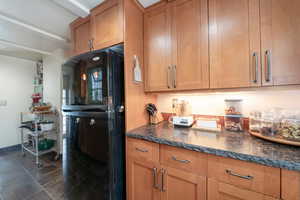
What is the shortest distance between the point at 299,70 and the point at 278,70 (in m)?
0.10

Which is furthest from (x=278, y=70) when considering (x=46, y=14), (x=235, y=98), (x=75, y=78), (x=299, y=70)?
(x=46, y=14)

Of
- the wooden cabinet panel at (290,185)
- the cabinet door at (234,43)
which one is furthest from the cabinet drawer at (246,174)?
the cabinet door at (234,43)

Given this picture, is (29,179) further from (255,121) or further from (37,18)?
(255,121)

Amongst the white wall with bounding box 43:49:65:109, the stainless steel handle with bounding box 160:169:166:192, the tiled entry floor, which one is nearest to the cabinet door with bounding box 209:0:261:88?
the stainless steel handle with bounding box 160:169:166:192

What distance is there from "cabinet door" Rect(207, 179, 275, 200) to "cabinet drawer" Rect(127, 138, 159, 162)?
1.36 ft

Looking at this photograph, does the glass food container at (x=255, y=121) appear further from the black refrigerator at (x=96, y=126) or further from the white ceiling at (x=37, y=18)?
the white ceiling at (x=37, y=18)

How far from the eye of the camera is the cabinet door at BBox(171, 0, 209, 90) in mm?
1110

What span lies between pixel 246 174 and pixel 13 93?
4708mm

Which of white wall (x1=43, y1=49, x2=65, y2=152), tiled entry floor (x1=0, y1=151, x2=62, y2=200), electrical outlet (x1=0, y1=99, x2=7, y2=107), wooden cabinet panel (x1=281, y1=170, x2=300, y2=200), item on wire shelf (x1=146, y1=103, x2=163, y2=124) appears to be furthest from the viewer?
electrical outlet (x1=0, y1=99, x2=7, y2=107)

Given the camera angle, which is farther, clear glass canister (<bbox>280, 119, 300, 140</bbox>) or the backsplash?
the backsplash

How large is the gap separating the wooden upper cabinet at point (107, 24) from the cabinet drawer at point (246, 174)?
4.25ft

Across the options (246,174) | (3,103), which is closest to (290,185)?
(246,174)

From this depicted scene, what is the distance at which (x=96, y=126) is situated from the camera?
1.15m

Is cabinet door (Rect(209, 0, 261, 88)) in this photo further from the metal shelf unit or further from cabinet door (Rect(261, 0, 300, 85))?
the metal shelf unit
